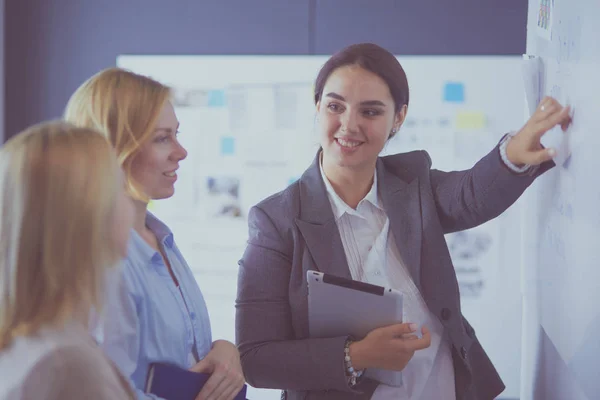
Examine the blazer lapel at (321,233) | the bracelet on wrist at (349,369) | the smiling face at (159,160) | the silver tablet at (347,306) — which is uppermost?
the smiling face at (159,160)

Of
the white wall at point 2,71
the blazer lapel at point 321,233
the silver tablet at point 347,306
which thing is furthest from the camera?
the white wall at point 2,71

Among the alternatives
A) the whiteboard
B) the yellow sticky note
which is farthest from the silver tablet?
the yellow sticky note

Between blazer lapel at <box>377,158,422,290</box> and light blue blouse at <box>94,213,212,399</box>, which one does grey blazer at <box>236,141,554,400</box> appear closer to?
blazer lapel at <box>377,158,422,290</box>

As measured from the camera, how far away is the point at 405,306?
5.85 ft

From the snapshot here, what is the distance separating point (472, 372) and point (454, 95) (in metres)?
2.19

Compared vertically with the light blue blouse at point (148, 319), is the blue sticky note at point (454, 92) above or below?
above

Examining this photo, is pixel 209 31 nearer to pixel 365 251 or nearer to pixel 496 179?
pixel 365 251

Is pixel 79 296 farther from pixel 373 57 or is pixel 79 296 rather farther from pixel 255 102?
pixel 255 102

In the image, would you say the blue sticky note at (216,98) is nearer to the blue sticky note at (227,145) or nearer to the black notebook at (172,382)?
the blue sticky note at (227,145)

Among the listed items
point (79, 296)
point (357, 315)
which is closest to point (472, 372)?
point (357, 315)

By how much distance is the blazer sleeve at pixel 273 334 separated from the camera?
1.68 meters

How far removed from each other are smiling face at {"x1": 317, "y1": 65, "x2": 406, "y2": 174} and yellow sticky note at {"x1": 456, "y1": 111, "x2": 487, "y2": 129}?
200 cm

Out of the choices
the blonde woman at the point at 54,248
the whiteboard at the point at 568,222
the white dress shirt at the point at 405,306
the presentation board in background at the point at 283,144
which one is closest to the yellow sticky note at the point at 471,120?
the presentation board in background at the point at 283,144

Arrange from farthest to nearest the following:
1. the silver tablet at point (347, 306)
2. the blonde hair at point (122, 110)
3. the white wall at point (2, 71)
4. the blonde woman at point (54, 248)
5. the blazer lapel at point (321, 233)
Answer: the white wall at point (2, 71), the blazer lapel at point (321, 233), the silver tablet at point (347, 306), the blonde hair at point (122, 110), the blonde woman at point (54, 248)
